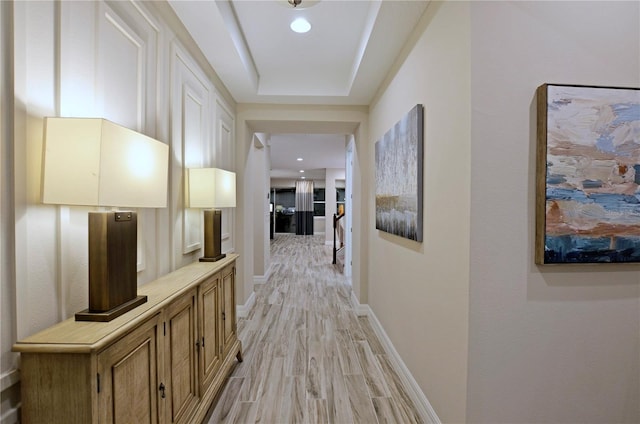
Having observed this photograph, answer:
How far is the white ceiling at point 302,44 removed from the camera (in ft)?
6.40

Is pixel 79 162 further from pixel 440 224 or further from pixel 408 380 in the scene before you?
pixel 408 380

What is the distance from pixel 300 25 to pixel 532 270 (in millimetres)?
2332

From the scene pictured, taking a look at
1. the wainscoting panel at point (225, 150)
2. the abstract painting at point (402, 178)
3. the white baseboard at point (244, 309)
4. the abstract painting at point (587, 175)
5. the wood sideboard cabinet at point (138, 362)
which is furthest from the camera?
the white baseboard at point (244, 309)

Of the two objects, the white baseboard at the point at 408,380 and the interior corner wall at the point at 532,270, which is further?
the white baseboard at the point at 408,380

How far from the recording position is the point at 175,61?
194 centimetres

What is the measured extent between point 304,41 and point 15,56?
216cm

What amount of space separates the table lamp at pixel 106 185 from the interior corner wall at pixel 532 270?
4.58 ft

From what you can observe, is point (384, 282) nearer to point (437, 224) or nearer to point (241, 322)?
point (437, 224)

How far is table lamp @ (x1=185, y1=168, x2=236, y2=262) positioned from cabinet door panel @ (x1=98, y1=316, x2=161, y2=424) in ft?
3.17

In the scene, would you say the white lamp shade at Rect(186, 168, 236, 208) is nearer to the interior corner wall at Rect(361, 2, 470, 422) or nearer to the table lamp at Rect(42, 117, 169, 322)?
the table lamp at Rect(42, 117, 169, 322)

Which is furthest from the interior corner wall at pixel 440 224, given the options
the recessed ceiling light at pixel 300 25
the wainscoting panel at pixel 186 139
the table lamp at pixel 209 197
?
the wainscoting panel at pixel 186 139

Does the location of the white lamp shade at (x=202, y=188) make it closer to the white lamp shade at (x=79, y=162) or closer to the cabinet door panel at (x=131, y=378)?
the cabinet door panel at (x=131, y=378)

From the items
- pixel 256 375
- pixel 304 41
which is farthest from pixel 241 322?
pixel 304 41

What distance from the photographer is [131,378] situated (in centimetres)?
109
